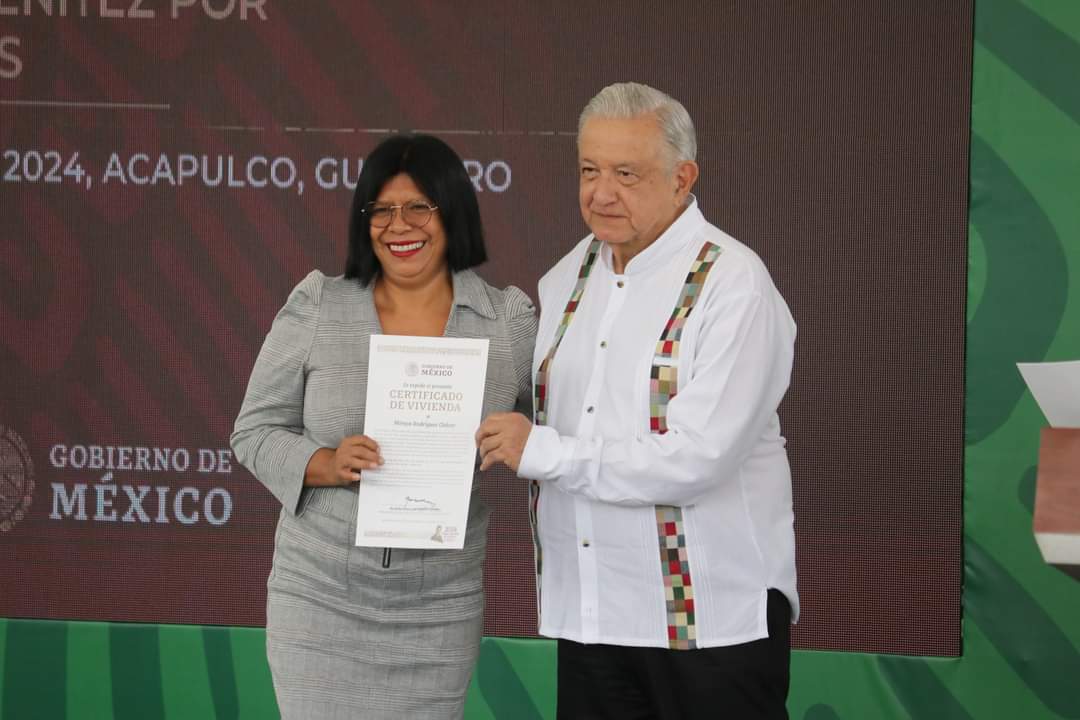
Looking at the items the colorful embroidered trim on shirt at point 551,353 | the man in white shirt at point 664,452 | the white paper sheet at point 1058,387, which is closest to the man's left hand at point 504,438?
the man in white shirt at point 664,452

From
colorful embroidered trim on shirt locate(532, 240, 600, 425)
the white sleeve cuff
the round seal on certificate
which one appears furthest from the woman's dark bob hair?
the round seal on certificate

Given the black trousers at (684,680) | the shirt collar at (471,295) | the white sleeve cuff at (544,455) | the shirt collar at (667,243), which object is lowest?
the black trousers at (684,680)

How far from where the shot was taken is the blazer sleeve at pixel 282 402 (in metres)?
2.45

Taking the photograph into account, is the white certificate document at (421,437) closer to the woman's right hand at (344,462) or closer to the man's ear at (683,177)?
the woman's right hand at (344,462)

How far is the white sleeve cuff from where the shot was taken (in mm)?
2242

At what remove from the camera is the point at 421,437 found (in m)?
2.41

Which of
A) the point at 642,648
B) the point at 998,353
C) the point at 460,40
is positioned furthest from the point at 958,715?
the point at 460,40

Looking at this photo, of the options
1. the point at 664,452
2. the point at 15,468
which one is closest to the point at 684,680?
the point at 664,452

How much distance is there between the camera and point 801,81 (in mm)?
3666

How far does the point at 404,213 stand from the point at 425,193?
53 millimetres

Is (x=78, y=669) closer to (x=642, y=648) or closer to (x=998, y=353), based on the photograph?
(x=642, y=648)

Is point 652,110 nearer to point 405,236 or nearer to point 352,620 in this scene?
point 405,236

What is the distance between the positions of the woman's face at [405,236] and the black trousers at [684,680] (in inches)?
29.3

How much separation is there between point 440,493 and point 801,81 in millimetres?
1831
